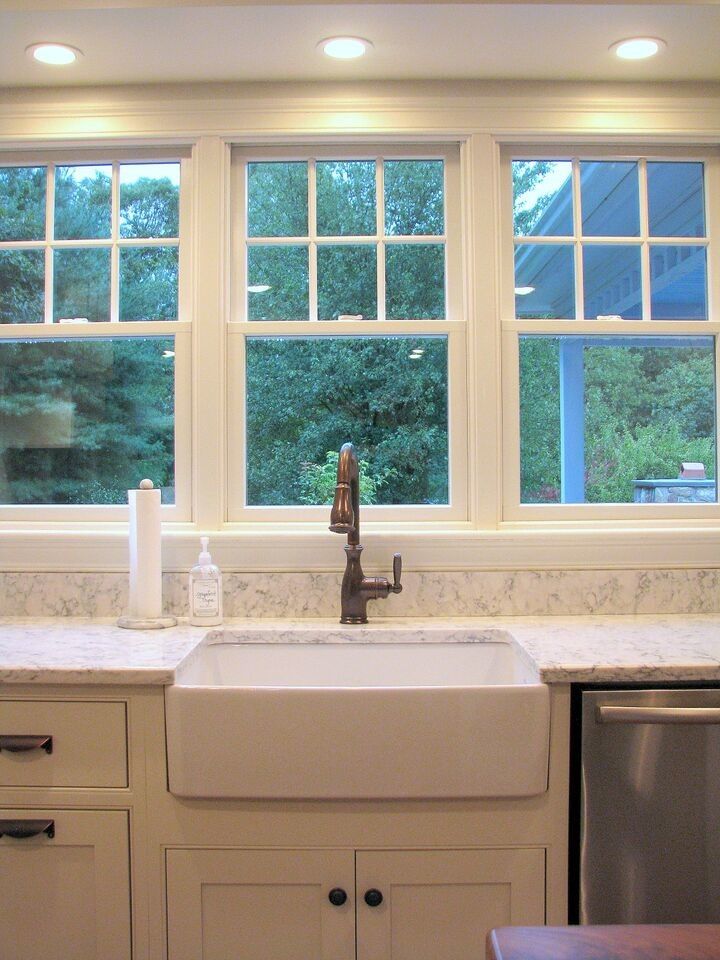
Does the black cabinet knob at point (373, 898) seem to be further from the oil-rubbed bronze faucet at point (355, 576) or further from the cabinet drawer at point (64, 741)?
the oil-rubbed bronze faucet at point (355, 576)

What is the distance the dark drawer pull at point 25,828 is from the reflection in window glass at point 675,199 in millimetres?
2197

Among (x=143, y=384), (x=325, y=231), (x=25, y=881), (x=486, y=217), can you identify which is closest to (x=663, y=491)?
(x=486, y=217)

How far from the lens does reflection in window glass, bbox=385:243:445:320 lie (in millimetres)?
2240

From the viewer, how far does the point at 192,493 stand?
2.19m

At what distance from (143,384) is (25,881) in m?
1.30

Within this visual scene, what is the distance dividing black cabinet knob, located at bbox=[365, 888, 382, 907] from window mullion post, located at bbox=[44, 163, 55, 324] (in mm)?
1764

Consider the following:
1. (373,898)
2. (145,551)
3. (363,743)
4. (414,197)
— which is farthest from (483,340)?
(373,898)

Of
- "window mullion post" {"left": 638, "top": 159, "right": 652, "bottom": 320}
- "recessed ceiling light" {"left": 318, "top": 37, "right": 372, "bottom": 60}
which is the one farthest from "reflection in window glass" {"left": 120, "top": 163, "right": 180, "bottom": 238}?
"window mullion post" {"left": 638, "top": 159, "right": 652, "bottom": 320}

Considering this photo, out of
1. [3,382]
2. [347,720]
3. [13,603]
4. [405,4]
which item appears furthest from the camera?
[3,382]

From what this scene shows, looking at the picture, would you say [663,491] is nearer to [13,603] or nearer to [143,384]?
[143,384]

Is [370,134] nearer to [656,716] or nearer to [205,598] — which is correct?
[205,598]

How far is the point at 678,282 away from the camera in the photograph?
227cm

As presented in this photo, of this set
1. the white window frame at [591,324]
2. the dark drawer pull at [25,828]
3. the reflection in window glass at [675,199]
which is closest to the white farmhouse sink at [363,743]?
the dark drawer pull at [25,828]

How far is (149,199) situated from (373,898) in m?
1.93
